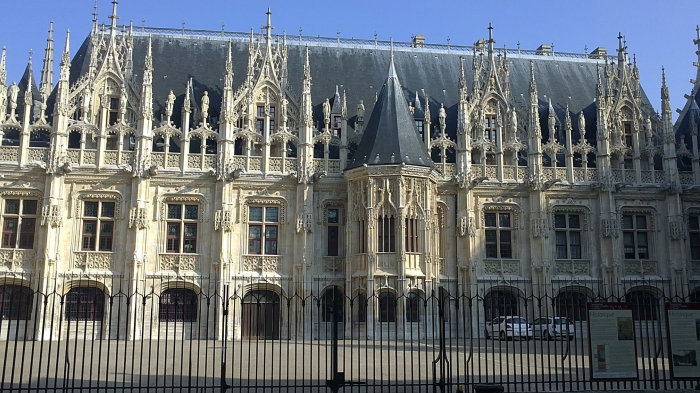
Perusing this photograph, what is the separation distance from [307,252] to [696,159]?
19157 mm

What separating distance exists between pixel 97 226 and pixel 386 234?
486 inches

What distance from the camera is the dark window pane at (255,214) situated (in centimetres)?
3145

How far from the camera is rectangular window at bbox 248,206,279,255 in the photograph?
102ft

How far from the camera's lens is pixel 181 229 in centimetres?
3070

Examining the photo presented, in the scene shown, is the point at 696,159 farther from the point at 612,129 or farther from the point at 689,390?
the point at 689,390

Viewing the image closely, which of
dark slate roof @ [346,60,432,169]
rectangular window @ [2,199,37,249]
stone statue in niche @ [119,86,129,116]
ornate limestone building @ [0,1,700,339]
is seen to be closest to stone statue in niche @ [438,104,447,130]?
ornate limestone building @ [0,1,700,339]

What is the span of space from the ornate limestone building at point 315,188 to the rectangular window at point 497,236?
10cm

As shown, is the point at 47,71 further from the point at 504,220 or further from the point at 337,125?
the point at 504,220

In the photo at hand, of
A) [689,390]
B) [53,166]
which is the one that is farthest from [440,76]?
[689,390]

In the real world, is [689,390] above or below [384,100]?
below

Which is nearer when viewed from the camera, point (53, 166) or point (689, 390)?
point (689, 390)

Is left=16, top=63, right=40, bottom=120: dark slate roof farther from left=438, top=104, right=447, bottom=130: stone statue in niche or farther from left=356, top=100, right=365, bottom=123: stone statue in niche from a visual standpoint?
left=438, top=104, right=447, bottom=130: stone statue in niche

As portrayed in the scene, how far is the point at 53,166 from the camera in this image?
1168 inches

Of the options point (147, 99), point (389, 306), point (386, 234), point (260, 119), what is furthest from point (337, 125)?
point (389, 306)
